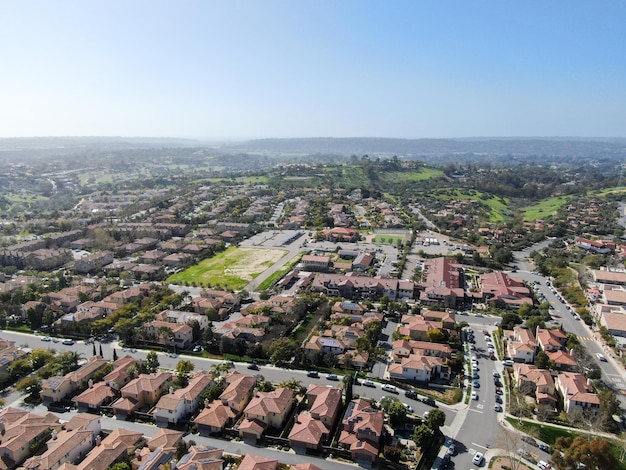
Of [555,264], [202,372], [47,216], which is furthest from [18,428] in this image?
[47,216]

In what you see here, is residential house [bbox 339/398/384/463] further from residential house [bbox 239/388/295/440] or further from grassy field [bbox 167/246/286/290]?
grassy field [bbox 167/246/286/290]

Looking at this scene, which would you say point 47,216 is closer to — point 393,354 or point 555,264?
point 393,354

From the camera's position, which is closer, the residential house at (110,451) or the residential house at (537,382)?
the residential house at (110,451)

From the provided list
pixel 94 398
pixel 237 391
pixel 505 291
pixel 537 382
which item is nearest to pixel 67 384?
pixel 94 398

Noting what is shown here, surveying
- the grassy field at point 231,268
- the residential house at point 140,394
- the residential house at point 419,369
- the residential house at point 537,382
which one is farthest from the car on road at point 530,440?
the grassy field at point 231,268

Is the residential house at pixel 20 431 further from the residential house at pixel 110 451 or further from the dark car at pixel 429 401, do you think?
the dark car at pixel 429 401

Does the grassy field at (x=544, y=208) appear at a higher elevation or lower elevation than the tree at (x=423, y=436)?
lower

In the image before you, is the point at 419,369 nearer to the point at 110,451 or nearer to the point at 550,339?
the point at 550,339
